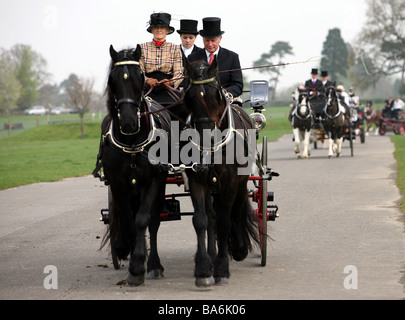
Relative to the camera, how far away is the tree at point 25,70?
332 ft

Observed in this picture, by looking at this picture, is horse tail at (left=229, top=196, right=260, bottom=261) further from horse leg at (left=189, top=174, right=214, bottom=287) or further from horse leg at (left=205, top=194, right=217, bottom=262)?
horse leg at (left=189, top=174, right=214, bottom=287)

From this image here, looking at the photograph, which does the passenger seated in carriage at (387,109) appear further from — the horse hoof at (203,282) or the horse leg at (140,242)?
the horse hoof at (203,282)

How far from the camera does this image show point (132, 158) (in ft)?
23.1

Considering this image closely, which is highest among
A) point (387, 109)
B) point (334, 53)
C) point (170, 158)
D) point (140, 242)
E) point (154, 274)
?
point (334, 53)

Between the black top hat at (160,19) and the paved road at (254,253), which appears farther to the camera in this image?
the black top hat at (160,19)

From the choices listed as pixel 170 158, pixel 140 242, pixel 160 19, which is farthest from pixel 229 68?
pixel 140 242

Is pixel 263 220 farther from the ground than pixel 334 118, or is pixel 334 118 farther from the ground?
pixel 334 118

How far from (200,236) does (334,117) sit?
18621 mm

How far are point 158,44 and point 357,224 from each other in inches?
169

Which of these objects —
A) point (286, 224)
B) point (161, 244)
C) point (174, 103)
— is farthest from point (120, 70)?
point (286, 224)

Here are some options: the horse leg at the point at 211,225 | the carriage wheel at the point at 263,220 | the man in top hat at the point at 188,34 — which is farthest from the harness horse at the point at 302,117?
the horse leg at the point at 211,225

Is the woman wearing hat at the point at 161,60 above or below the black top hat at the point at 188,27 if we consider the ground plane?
below

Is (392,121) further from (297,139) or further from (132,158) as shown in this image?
(132,158)
